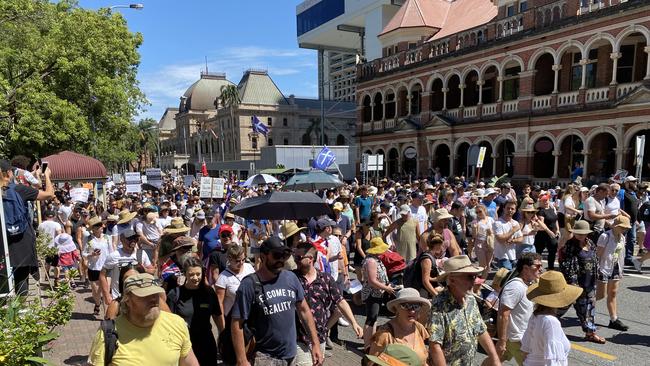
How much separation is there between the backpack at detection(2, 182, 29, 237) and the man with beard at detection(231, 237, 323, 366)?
2.66 meters

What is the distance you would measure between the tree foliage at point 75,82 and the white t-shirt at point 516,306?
14.8 metres

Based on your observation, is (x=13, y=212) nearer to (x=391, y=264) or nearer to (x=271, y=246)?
(x=271, y=246)

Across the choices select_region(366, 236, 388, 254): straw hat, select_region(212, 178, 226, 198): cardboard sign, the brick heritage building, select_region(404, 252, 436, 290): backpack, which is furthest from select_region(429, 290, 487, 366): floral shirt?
the brick heritage building

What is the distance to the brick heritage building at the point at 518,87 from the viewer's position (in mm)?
18672

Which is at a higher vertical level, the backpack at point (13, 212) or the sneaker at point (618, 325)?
the backpack at point (13, 212)

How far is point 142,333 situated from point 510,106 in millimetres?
24248

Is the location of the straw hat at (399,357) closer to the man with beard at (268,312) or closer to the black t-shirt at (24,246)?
the man with beard at (268,312)

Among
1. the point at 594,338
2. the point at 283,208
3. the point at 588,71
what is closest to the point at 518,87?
the point at 588,71

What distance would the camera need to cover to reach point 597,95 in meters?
19.4

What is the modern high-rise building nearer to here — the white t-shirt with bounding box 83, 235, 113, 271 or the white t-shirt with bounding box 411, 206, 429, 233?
the white t-shirt with bounding box 411, 206, 429, 233

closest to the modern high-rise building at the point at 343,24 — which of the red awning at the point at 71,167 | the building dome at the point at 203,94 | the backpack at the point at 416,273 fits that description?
the red awning at the point at 71,167

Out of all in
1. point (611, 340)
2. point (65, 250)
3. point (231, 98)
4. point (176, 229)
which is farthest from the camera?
point (231, 98)

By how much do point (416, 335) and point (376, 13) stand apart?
44.6 metres

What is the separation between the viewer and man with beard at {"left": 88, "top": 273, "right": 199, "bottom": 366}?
8.48 feet
